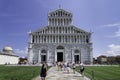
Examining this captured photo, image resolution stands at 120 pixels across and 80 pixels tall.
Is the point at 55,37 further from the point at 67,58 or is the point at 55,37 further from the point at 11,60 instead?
the point at 11,60

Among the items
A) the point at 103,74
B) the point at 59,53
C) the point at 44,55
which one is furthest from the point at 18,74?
the point at 59,53

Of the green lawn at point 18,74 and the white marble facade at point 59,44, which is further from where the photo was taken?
the white marble facade at point 59,44

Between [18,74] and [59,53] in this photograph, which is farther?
[59,53]

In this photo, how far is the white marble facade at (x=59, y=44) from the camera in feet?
218

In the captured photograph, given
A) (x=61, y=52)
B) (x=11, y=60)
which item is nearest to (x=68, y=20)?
(x=61, y=52)

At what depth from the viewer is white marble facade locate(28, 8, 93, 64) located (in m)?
66.6

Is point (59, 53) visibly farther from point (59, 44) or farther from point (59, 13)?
point (59, 13)

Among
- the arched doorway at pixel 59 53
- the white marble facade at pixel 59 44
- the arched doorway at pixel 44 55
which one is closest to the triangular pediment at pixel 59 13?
the white marble facade at pixel 59 44

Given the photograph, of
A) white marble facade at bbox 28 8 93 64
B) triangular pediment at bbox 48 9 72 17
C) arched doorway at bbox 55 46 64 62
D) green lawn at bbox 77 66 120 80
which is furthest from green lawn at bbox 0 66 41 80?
triangular pediment at bbox 48 9 72 17

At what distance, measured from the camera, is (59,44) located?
219 feet

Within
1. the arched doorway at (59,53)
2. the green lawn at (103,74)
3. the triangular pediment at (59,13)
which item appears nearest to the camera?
the green lawn at (103,74)

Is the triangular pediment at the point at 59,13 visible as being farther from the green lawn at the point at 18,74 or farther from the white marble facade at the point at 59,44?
the green lawn at the point at 18,74

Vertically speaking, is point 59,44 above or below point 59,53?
above

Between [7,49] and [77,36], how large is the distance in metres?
43.7
